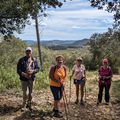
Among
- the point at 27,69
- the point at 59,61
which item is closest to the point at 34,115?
the point at 27,69

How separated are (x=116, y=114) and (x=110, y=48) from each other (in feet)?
107

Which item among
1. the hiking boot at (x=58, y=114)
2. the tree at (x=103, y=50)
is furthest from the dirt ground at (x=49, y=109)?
the tree at (x=103, y=50)

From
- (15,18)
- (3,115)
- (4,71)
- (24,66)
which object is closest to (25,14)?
(15,18)

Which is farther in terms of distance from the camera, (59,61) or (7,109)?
(7,109)

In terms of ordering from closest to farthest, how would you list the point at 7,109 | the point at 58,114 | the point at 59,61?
the point at 59,61, the point at 58,114, the point at 7,109

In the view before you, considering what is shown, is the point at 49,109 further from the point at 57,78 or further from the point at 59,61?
the point at 59,61

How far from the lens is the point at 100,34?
51.1 metres

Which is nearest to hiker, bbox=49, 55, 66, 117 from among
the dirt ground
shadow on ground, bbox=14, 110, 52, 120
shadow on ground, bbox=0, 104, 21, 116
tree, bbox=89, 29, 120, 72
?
shadow on ground, bbox=14, 110, 52, 120

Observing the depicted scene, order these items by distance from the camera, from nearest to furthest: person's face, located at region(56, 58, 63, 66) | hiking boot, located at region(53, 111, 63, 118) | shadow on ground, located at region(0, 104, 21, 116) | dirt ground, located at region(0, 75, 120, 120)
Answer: person's face, located at region(56, 58, 63, 66)
hiking boot, located at region(53, 111, 63, 118)
dirt ground, located at region(0, 75, 120, 120)
shadow on ground, located at region(0, 104, 21, 116)

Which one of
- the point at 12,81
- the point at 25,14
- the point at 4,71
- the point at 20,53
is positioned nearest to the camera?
the point at 25,14

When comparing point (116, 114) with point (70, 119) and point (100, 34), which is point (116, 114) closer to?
point (70, 119)

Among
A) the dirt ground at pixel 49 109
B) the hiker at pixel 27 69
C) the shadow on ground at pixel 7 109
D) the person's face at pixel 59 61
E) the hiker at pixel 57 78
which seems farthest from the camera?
the shadow on ground at pixel 7 109

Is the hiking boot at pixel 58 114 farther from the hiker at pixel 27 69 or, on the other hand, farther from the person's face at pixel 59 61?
the person's face at pixel 59 61

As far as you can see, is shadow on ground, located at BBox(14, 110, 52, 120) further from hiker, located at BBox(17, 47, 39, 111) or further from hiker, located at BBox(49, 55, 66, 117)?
hiker, located at BBox(17, 47, 39, 111)
